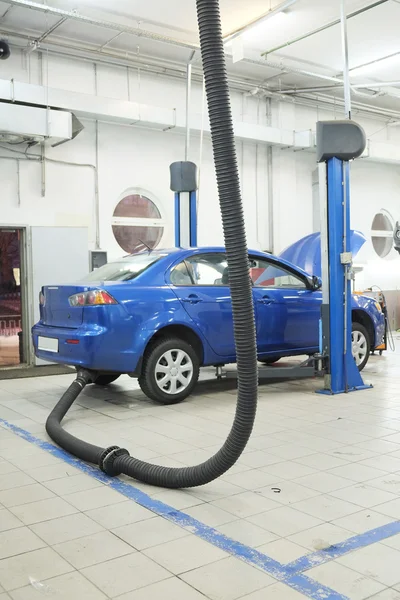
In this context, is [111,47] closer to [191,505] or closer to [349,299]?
[349,299]

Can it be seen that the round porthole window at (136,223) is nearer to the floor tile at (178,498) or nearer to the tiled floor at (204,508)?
the tiled floor at (204,508)

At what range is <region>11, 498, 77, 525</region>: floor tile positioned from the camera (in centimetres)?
328

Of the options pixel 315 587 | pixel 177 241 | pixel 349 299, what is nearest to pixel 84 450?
pixel 315 587

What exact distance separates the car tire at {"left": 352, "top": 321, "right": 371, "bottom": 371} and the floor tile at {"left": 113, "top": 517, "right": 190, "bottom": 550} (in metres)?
4.82

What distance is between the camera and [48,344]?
20.0 feet

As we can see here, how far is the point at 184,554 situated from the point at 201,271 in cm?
406

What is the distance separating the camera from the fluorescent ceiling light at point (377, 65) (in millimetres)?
10422

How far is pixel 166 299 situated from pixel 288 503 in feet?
9.78

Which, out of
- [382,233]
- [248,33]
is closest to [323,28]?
[248,33]

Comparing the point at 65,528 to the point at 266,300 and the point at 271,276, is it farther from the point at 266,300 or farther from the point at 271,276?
the point at 271,276

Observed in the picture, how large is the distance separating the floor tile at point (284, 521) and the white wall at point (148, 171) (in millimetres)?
7151

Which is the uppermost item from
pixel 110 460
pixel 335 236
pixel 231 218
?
pixel 335 236

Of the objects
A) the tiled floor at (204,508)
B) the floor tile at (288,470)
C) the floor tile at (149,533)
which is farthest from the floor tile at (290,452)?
the floor tile at (149,533)

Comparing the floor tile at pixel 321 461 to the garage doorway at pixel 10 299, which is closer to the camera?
the floor tile at pixel 321 461
